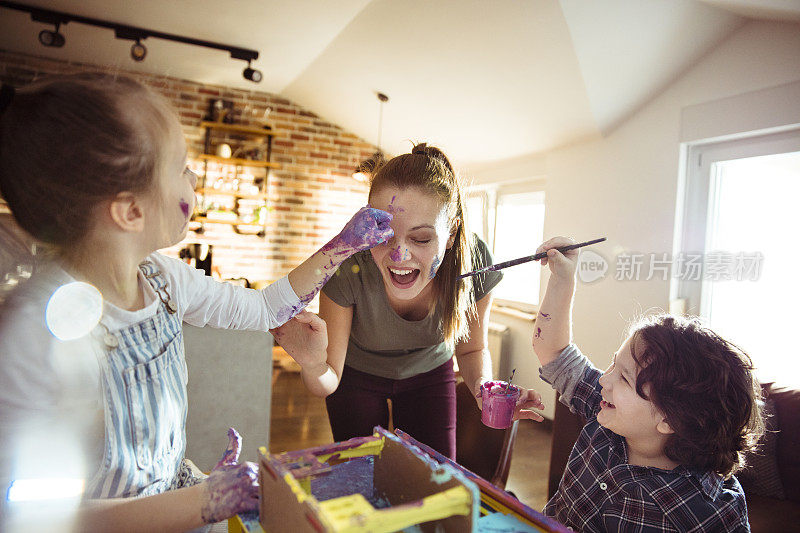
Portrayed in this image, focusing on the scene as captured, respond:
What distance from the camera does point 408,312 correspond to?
1725mm

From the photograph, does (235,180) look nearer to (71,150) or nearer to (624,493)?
(71,150)

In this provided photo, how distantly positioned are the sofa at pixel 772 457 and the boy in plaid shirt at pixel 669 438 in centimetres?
65

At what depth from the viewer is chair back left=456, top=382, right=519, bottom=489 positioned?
6.10 feet

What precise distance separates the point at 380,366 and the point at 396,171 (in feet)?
1.97

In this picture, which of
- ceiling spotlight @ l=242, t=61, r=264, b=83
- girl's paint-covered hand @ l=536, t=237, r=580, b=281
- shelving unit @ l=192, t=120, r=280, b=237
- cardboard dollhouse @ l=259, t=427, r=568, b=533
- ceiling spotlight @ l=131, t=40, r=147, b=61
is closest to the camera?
cardboard dollhouse @ l=259, t=427, r=568, b=533

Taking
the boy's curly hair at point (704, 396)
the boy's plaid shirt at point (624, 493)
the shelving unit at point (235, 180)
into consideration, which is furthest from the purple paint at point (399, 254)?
the shelving unit at point (235, 180)

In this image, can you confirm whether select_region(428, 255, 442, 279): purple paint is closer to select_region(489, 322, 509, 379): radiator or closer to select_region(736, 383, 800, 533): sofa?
select_region(736, 383, 800, 533): sofa

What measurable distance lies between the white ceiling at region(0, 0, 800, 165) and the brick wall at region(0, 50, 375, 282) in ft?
0.95

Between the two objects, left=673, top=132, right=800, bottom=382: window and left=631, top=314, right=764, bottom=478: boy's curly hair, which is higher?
left=673, top=132, right=800, bottom=382: window

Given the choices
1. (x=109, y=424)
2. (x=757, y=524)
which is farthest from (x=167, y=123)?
(x=757, y=524)

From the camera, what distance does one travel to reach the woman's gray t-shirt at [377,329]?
5.33ft

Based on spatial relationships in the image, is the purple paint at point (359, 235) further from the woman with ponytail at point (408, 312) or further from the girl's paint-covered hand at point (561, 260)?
the girl's paint-covered hand at point (561, 260)

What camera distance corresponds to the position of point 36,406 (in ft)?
2.68

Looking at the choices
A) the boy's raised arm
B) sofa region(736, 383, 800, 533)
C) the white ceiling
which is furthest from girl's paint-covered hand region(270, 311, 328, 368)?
the white ceiling
